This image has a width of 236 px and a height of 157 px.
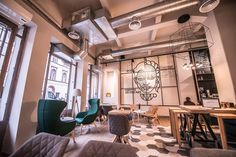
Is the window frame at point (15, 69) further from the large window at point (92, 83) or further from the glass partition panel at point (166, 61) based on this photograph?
the glass partition panel at point (166, 61)

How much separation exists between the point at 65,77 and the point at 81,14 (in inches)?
99.1

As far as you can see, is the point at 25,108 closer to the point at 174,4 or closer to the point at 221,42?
the point at 174,4

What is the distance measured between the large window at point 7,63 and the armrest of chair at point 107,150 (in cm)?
261

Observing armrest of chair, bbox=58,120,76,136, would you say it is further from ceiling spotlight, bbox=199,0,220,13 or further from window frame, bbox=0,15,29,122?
ceiling spotlight, bbox=199,0,220,13

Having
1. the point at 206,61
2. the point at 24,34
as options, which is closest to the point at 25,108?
the point at 24,34

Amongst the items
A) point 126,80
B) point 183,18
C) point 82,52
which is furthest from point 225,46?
point 126,80

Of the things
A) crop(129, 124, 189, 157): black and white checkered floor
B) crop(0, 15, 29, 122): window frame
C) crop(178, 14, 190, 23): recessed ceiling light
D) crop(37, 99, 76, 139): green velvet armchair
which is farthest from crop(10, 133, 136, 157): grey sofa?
crop(178, 14, 190, 23): recessed ceiling light

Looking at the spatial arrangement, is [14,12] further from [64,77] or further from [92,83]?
[92,83]

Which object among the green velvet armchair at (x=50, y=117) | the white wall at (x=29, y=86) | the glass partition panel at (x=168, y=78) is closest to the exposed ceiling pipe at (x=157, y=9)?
the white wall at (x=29, y=86)

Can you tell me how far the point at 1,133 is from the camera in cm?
224

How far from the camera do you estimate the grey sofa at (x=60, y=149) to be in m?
0.90

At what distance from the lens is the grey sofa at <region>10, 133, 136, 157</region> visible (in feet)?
2.96

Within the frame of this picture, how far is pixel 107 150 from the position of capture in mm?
940

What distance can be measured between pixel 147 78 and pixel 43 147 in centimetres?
608
